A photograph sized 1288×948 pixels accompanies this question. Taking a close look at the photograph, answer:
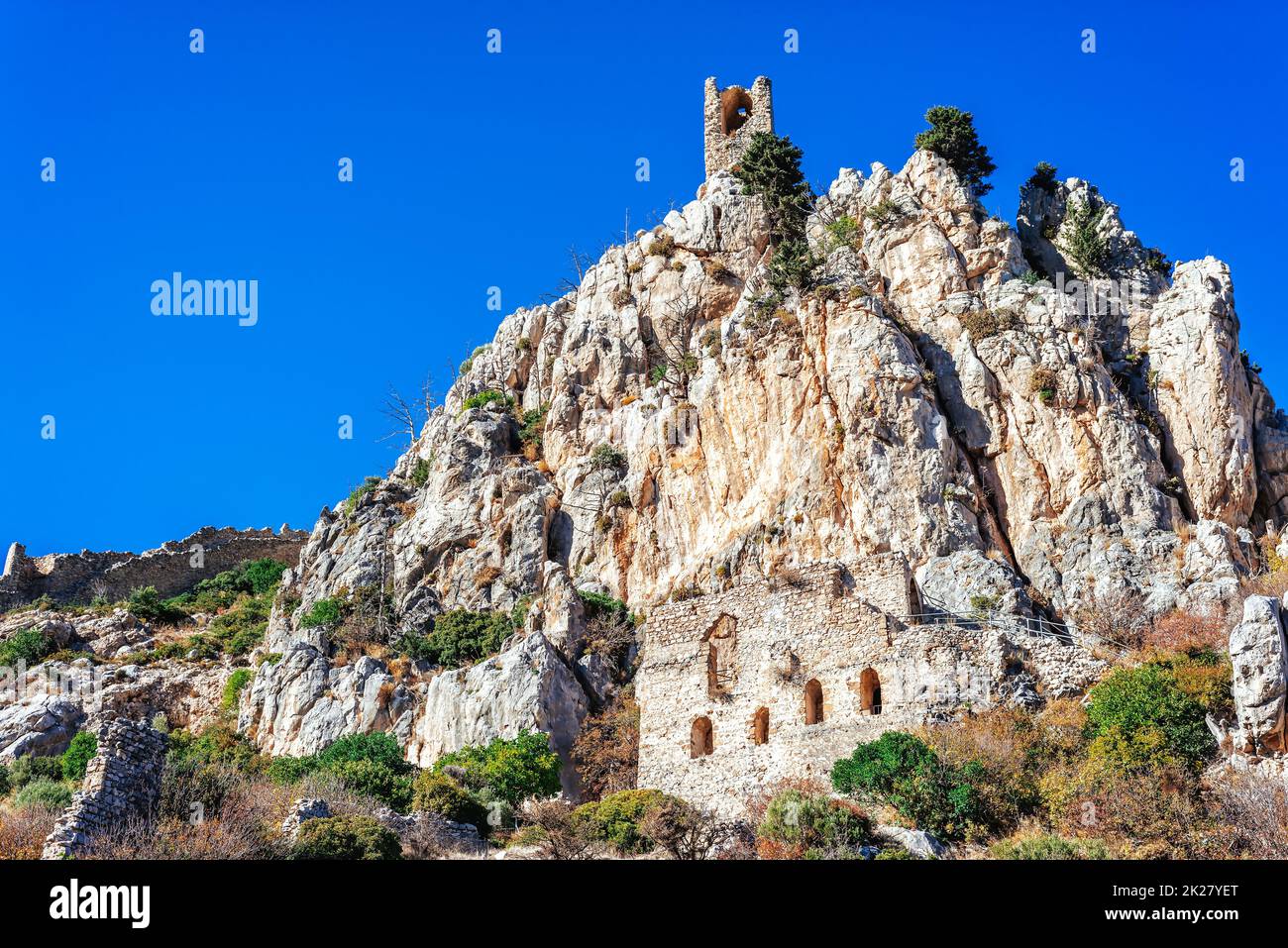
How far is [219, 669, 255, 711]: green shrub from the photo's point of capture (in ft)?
183

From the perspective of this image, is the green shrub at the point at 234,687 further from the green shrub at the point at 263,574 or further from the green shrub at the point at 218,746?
the green shrub at the point at 263,574

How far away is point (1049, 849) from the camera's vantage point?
1133 inches

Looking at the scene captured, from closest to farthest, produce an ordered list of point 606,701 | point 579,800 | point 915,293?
point 579,800, point 606,701, point 915,293

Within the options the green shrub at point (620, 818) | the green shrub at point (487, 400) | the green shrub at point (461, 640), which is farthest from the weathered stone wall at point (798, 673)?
the green shrub at point (487, 400)

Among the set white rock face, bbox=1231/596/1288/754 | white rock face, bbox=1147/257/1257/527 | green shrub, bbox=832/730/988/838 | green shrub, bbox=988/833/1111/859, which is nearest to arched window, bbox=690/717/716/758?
green shrub, bbox=832/730/988/838

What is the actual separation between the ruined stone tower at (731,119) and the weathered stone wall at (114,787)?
53.6 m

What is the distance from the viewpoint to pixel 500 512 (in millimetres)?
58812

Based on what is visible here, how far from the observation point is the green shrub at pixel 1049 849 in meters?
28.5

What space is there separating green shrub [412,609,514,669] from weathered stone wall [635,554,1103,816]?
1212 centimetres

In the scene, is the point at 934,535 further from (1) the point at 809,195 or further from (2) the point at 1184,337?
(1) the point at 809,195

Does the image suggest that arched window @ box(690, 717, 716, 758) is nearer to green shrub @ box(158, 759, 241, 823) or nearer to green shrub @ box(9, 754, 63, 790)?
green shrub @ box(158, 759, 241, 823)

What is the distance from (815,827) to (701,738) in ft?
30.6
